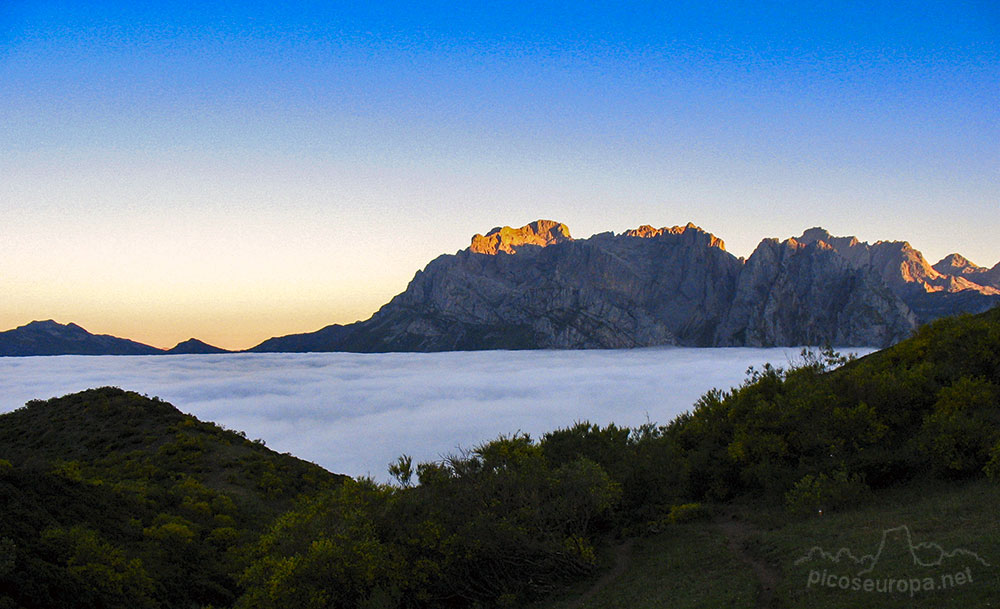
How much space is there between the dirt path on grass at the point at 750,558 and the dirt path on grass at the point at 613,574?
17.1 feet

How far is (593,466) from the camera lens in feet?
105

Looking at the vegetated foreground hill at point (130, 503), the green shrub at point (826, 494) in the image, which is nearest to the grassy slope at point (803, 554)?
the green shrub at point (826, 494)

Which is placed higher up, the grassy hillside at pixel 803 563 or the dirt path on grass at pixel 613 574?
the grassy hillside at pixel 803 563

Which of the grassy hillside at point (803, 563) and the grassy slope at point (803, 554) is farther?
the grassy slope at point (803, 554)

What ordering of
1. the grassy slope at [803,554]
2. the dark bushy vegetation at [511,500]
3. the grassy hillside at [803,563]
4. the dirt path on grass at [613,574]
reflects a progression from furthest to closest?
the dark bushy vegetation at [511,500] → the dirt path on grass at [613,574] → the grassy slope at [803,554] → the grassy hillside at [803,563]

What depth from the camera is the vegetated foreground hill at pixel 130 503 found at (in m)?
25.6

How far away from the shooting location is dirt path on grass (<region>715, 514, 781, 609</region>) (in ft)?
62.9

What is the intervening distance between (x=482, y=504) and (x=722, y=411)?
24.0 m

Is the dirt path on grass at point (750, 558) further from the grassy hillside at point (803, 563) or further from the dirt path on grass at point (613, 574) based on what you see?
the dirt path on grass at point (613, 574)

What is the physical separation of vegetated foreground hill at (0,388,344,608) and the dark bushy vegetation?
16 centimetres

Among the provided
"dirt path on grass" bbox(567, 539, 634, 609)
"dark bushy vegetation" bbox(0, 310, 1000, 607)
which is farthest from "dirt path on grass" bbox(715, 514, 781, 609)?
"dirt path on grass" bbox(567, 539, 634, 609)

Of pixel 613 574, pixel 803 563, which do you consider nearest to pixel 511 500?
pixel 613 574

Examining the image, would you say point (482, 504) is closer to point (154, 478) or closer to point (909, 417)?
point (909, 417)

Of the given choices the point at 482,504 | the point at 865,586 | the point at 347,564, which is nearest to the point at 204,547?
the point at 347,564
